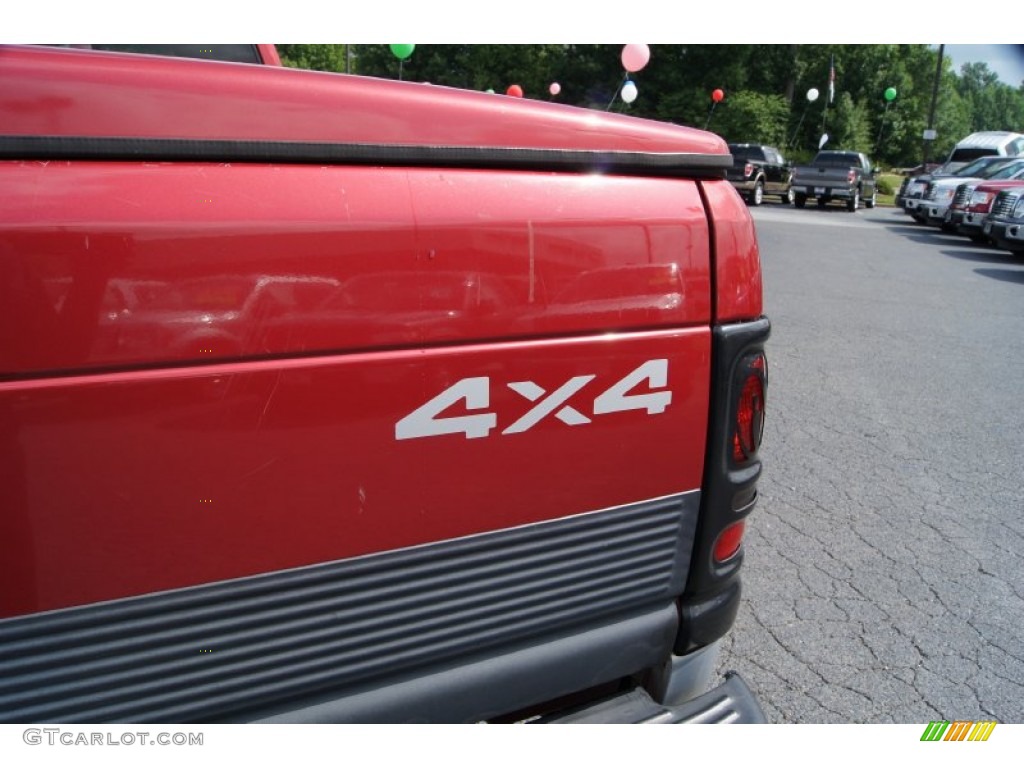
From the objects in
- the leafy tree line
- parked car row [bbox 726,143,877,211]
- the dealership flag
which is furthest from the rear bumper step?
the leafy tree line

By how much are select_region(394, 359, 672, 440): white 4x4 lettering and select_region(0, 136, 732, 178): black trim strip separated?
384 mm

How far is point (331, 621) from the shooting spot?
1391 mm

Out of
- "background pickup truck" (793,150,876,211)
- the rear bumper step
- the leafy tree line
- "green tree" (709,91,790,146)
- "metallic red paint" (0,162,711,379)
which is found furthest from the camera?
the leafy tree line

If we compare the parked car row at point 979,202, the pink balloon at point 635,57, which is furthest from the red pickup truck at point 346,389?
the parked car row at point 979,202

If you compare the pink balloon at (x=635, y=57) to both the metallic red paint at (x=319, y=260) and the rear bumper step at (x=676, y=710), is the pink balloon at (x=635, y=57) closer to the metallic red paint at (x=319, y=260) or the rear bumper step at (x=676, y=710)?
the metallic red paint at (x=319, y=260)

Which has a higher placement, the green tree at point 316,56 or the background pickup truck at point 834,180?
the green tree at point 316,56

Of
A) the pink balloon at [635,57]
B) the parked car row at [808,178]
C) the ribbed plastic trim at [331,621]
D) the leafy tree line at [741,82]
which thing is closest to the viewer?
the ribbed plastic trim at [331,621]

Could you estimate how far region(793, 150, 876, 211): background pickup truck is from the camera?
21375 mm

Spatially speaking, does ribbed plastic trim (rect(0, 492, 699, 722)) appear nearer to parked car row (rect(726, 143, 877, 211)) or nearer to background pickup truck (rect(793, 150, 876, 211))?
parked car row (rect(726, 143, 877, 211))

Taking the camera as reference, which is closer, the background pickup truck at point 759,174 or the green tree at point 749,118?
the background pickup truck at point 759,174

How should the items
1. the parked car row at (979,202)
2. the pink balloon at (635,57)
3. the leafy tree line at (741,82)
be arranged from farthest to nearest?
the leafy tree line at (741,82)
the parked car row at (979,202)
the pink balloon at (635,57)

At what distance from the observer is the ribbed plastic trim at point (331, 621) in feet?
4.06

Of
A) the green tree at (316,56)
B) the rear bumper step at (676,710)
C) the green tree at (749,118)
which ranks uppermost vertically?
the green tree at (316,56)

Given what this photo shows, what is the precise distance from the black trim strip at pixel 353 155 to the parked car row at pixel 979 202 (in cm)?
1211
